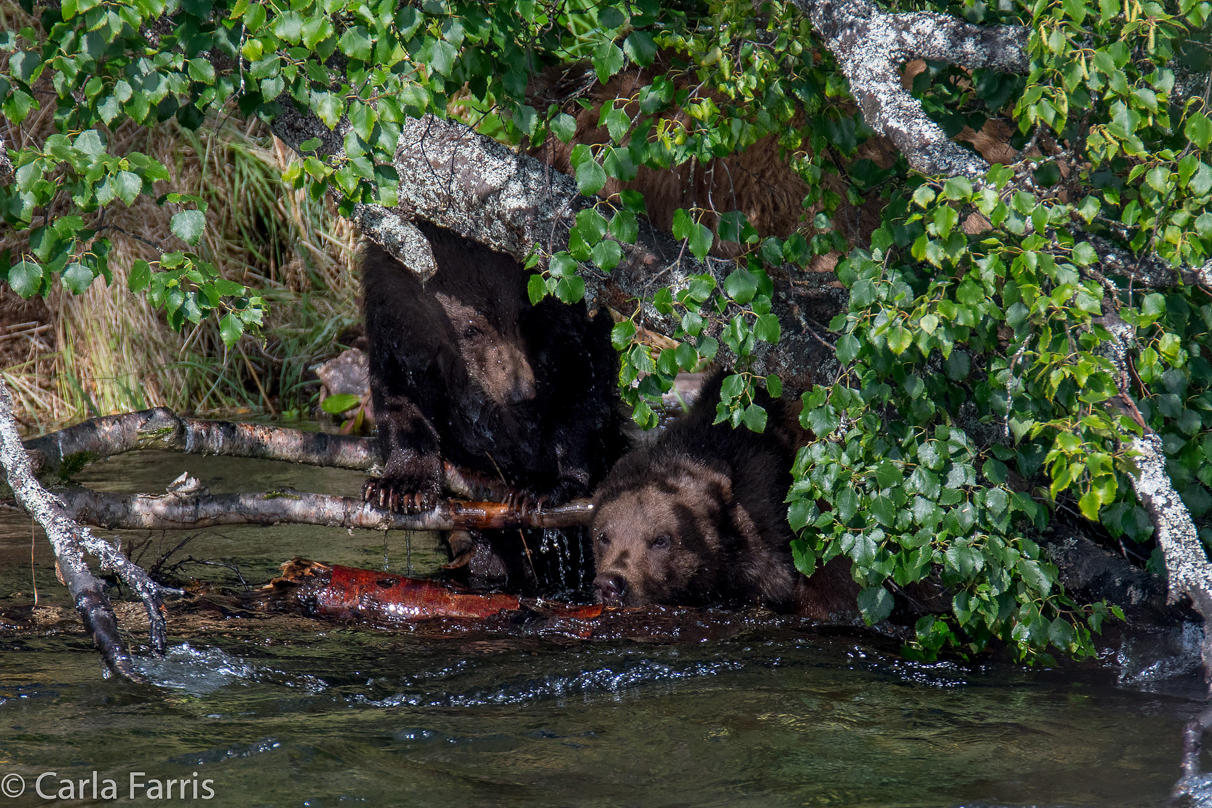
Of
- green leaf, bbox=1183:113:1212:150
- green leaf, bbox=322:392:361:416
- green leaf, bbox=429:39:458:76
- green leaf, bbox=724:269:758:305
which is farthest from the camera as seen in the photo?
green leaf, bbox=322:392:361:416

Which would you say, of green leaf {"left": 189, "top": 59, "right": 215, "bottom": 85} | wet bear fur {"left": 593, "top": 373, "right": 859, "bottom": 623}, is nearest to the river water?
wet bear fur {"left": 593, "top": 373, "right": 859, "bottom": 623}

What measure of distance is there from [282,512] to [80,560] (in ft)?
5.18

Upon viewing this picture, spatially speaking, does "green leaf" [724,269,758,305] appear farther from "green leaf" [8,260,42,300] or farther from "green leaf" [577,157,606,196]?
"green leaf" [8,260,42,300]

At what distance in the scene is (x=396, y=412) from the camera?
18.5 ft

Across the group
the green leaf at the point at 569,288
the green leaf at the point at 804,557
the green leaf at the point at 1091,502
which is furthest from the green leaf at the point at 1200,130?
the green leaf at the point at 804,557

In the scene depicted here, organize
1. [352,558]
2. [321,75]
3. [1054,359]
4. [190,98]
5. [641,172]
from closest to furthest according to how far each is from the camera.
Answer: [1054,359] → [321,75] → [190,98] → [641,172] → [352,558]

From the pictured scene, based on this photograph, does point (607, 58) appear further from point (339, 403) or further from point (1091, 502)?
point (339, 403)

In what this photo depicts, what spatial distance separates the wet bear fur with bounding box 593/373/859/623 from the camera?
5258mm

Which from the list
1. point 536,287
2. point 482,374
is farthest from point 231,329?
point 482,374

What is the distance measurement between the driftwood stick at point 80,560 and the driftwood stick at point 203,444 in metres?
0.86

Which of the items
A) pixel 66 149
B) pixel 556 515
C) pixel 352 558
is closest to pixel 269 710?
pixel 66 149

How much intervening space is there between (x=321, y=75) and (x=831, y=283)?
1.97 meters

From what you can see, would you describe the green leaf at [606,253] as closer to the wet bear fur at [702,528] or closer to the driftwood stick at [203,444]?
the wet bear fur at [702,528]

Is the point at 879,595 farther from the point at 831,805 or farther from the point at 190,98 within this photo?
the point at 190,98
